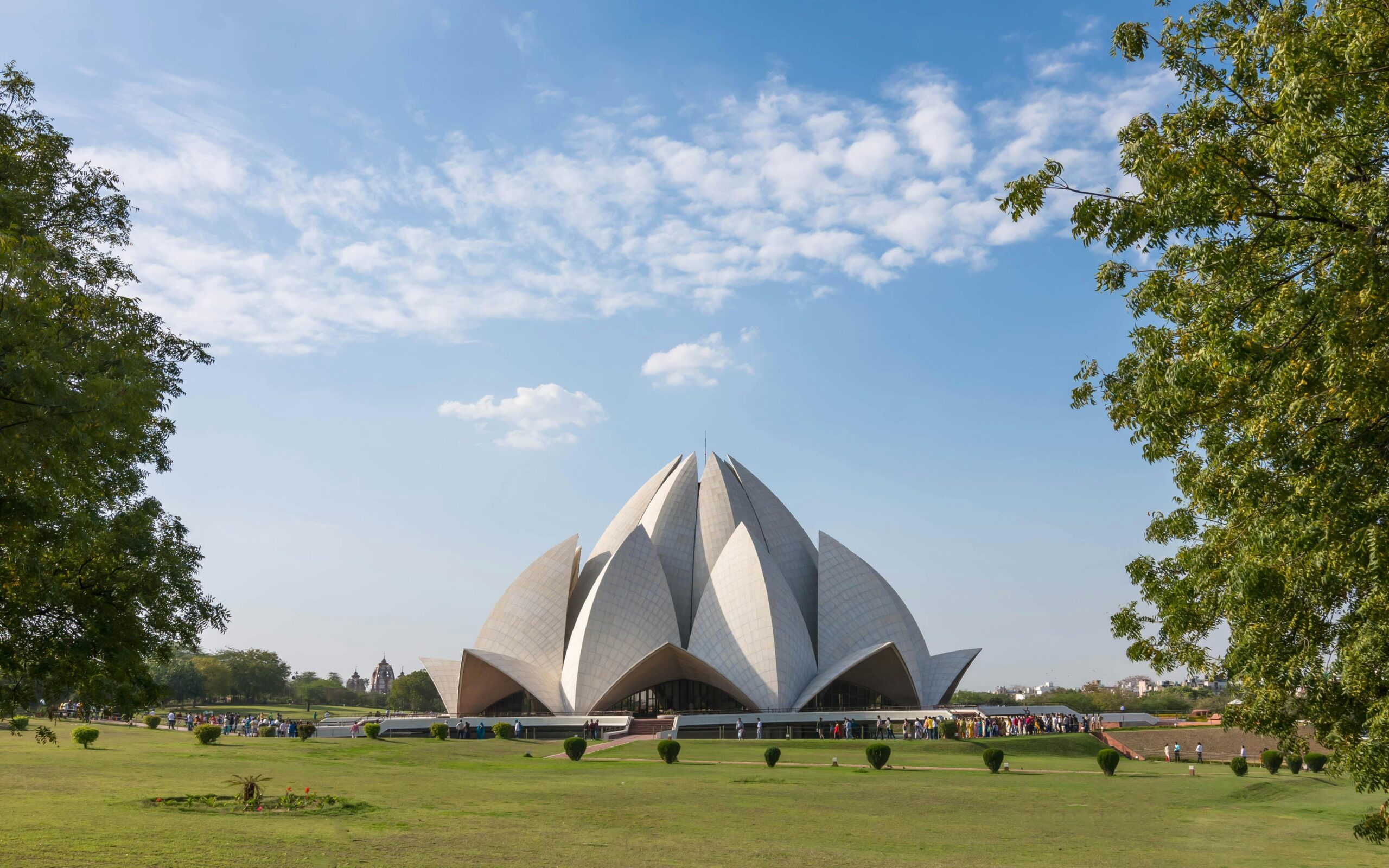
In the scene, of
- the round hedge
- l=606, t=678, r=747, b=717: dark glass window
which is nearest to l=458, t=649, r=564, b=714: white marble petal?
l=606, t=678, r=747, b=717: dark glass window

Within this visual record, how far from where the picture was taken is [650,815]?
1327 centimetres

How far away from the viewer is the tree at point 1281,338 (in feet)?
20.3

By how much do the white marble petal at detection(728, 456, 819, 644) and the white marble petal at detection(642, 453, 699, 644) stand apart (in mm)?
3184

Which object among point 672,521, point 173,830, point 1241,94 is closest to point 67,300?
point 173,830

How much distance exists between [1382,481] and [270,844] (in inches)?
425

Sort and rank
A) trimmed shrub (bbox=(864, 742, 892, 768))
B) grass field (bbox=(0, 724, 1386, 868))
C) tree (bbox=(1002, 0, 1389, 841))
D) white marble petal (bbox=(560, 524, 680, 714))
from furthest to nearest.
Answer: white marble petal (bbox=(560, 524, 680, 714)) → trimmed shrub (bbox=(864, 742, 892, 768)) → grass field (bbox=(0, 724, 1386, 868)) → tree (bbox=(1002, 0, 1389, 841))

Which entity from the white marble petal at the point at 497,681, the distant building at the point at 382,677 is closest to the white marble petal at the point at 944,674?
the white marble petal at the point at 497,681

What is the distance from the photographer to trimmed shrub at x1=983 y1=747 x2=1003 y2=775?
20.8 m

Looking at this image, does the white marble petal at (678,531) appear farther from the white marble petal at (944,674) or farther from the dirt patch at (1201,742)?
the dirt patch at (1201,742)

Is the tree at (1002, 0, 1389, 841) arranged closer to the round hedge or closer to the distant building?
the round hedge

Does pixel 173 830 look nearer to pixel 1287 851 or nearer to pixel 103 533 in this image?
pixel 103 533

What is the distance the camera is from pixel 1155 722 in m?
41.8

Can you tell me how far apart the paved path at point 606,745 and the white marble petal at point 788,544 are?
51.1 feet

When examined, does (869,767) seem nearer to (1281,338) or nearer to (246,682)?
(1281,338)
